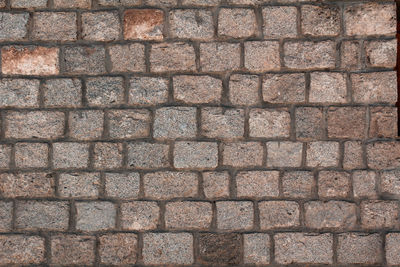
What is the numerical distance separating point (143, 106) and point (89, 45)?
703mm

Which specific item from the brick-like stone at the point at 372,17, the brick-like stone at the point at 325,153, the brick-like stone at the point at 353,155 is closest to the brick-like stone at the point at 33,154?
the brick-like stone at the point at 325,153

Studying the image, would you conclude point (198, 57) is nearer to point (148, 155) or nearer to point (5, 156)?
point (148, 155)

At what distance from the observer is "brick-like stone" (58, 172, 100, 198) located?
3621 millimetres

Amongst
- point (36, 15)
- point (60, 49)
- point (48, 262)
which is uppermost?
point (36, 15)

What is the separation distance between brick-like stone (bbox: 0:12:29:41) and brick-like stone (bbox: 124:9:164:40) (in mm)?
879

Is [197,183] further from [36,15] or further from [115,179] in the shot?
[36,15]

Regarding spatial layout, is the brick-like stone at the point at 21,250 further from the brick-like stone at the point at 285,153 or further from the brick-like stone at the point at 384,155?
the brick-like stone at the point at 384,155

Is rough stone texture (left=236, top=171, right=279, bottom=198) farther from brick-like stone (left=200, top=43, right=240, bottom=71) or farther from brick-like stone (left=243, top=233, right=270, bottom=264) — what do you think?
brick-like stone (left=200, top=43, right=240, bottom=71)

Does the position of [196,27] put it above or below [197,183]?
above

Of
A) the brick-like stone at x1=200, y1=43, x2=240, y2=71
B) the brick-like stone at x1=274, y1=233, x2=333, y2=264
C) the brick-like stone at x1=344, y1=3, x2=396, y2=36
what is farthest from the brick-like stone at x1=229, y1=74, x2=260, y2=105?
the brick-like stone at x1=274, y1=233, x2=333, y2=264

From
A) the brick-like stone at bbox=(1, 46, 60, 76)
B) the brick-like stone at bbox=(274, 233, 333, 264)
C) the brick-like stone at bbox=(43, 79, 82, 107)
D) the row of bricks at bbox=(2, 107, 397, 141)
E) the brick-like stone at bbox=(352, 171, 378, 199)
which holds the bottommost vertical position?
the brick-like stone at bbox=(274, 233, 333, 264)

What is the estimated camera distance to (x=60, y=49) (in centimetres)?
365

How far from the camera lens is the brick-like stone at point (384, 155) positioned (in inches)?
142

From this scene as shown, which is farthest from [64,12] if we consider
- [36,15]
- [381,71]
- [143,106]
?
[381,71]
